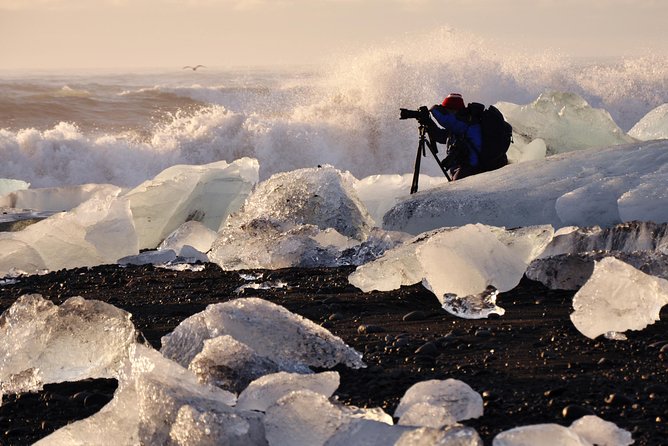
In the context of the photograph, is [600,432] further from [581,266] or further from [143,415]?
[581,266]

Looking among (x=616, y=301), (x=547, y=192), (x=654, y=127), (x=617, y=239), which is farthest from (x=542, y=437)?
(x=654, y=127)

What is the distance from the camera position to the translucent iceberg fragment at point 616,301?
328cm

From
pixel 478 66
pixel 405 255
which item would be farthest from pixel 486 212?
pixel 478 66

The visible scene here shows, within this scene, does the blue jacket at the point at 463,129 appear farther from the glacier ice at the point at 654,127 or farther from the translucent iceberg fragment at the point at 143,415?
the translucent iceberg fragment at the point at 143,415

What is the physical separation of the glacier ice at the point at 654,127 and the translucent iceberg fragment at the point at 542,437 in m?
6.67

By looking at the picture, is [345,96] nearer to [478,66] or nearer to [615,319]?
[478,66]

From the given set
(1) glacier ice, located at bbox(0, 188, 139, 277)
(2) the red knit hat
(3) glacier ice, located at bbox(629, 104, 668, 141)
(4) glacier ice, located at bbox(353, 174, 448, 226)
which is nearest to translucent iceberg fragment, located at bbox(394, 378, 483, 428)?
(1) glacier ice, located at bbox(0, 188, 139, 277)

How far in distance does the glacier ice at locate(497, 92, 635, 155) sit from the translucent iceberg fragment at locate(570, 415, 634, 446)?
5969mm

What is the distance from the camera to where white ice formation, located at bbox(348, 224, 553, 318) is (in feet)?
12.9

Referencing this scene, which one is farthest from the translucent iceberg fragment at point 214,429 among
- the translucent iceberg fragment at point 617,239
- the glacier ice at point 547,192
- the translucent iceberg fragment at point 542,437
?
the glacier ice at point 547,192

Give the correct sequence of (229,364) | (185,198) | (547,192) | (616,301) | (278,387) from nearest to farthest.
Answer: (278,387) → (229,364) → (616,301) → (547,192) → (185,198)

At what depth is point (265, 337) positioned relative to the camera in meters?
3.23

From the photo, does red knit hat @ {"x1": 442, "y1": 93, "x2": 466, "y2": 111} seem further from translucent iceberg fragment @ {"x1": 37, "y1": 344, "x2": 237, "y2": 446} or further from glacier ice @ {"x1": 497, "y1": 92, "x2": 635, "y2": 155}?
translucent iceberg fragment @ {"x1": 37, "y1": 344, "x2": 237, "y2": 446}

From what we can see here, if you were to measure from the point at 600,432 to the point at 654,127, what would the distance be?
6.81 meters
